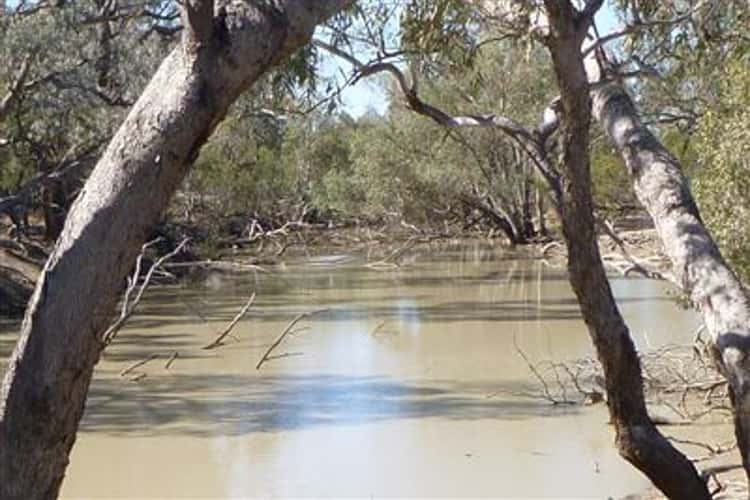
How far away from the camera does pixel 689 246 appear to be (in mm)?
3652

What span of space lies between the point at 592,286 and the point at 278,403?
6.52 meters

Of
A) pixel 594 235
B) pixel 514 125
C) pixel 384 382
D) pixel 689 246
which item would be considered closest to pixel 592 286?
pixel 594 235

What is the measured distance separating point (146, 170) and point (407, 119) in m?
24.8

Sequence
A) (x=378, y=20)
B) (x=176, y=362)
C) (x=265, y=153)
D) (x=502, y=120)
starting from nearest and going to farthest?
(x=502, y=120) → (x=378, y=20) → (x=176, y=362) → (x=265, y=153)

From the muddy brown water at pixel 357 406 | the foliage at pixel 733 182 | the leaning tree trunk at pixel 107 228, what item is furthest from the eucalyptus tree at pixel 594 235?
the foliage at pixel 733 182

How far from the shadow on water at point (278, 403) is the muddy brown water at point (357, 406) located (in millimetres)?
21

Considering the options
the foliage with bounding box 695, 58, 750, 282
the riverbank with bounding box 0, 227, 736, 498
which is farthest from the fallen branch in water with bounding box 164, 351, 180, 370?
the foliage with bounding box 695, 58, 750, 282

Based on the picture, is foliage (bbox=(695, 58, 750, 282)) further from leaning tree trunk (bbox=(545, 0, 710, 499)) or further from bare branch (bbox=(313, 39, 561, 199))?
leaning tree trunk (bbox=(545, 0, 710, 499))

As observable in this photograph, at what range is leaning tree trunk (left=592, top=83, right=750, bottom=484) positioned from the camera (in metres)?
3.40

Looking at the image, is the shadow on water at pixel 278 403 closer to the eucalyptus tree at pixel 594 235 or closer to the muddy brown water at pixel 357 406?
the muddy brown water at pixel 357 406

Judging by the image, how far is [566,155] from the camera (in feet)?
11.7

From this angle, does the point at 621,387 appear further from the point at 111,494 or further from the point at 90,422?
the point at 90,422

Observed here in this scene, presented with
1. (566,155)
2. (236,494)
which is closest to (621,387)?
(566,155)

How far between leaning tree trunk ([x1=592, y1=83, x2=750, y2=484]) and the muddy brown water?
344cm
